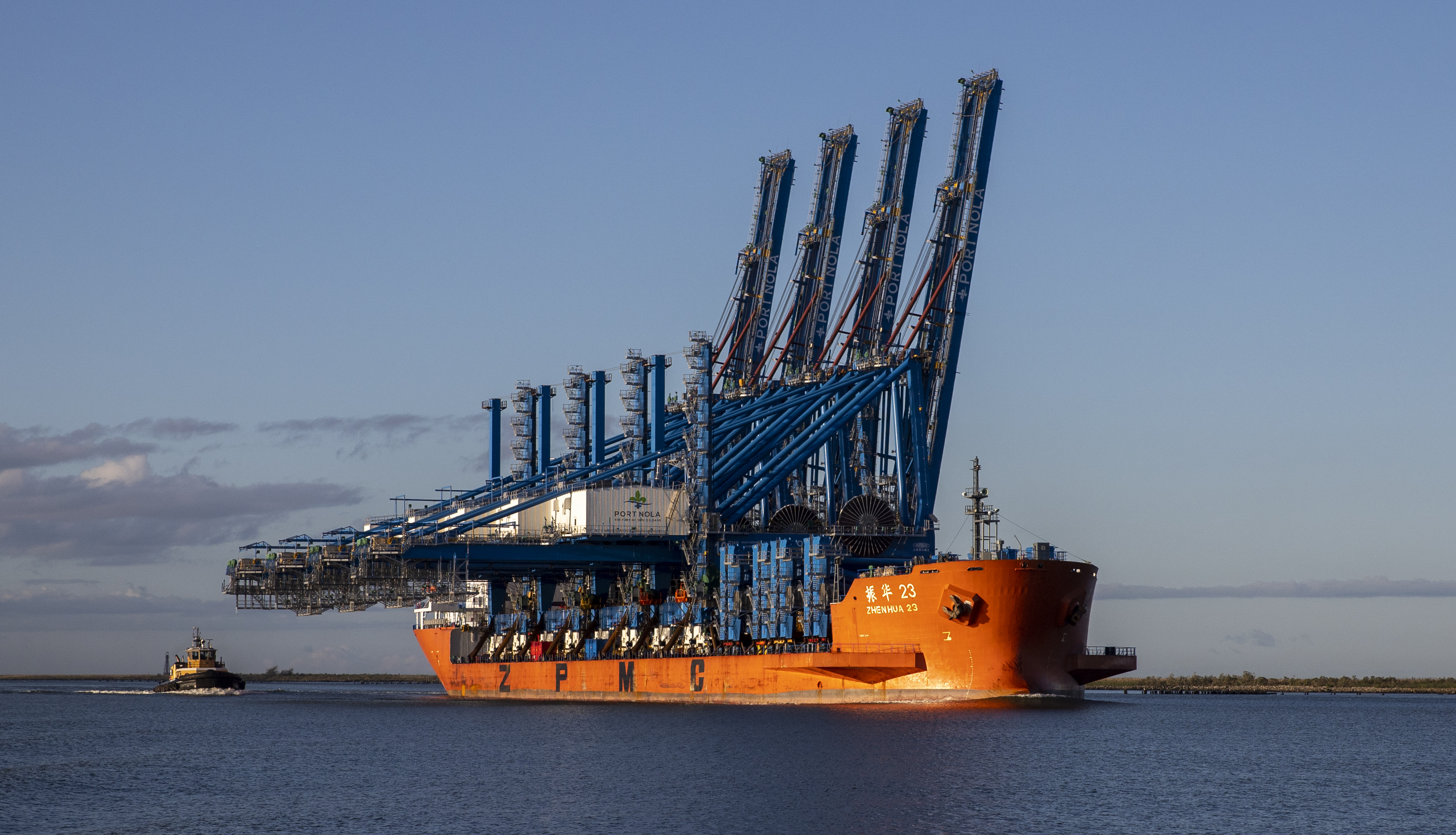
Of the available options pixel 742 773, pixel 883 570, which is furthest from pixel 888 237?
pixel 742 773

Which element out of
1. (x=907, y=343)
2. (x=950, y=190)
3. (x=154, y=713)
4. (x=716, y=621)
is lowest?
(x=154, y=713)

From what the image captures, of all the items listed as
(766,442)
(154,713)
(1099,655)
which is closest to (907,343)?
(766,442)

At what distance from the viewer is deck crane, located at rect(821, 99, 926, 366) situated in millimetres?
86438

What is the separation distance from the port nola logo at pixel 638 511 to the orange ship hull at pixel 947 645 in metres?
11.2

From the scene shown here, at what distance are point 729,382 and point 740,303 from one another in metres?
5.08

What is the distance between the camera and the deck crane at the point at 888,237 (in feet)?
284

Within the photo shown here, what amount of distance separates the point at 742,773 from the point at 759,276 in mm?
53674

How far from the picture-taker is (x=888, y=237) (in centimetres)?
8825

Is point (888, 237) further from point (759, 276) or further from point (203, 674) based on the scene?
point (203, 674)

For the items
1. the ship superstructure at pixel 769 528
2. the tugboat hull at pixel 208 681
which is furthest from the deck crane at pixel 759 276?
the tugboat hull at pixel 208 681

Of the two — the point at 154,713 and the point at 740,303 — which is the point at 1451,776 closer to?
the point at 740,303

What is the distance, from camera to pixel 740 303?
98.2m

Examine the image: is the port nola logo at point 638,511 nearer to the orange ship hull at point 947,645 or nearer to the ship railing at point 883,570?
the ship railing at point 883,570

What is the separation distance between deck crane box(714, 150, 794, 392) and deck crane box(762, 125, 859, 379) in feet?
7.61
